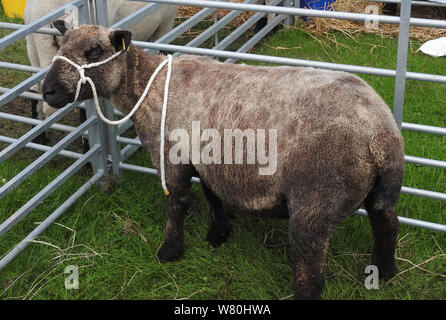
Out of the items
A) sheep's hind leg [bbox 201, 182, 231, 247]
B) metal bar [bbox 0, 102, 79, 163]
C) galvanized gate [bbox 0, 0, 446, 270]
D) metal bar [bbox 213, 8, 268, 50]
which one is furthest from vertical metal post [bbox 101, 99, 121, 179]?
metal bar [bbox 213, 8, 268, 50]

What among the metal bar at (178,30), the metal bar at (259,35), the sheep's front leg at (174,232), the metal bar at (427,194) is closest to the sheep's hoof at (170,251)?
the sheep's front leg at (174,232)

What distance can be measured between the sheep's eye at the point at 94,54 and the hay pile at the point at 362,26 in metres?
4.10

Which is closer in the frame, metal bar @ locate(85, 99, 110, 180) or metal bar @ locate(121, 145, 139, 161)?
metal bar @ locate(85, 99, 110, 180)

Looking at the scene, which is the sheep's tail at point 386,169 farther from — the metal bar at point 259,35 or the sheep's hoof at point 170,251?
the metal bar at point 259,35

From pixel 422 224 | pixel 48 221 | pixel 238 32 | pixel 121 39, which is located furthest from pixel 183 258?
pixel 238 32

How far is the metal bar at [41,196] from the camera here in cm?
370

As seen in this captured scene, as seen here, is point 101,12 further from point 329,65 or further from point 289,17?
point 289,17

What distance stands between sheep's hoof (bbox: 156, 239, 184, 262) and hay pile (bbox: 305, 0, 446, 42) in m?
4.06

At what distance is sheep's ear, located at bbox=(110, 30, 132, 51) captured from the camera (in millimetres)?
3275

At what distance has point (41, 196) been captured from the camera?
3926mm

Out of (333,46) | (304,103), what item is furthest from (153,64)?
(333,46)

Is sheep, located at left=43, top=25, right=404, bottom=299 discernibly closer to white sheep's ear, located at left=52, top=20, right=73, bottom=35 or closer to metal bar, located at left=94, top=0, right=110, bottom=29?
white sheep's ear, located at left=52, top=20, right=73, bottom=35

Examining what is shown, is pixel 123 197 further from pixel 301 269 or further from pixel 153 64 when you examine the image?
pixel 301 269

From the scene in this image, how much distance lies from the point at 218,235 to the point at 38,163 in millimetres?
1206
